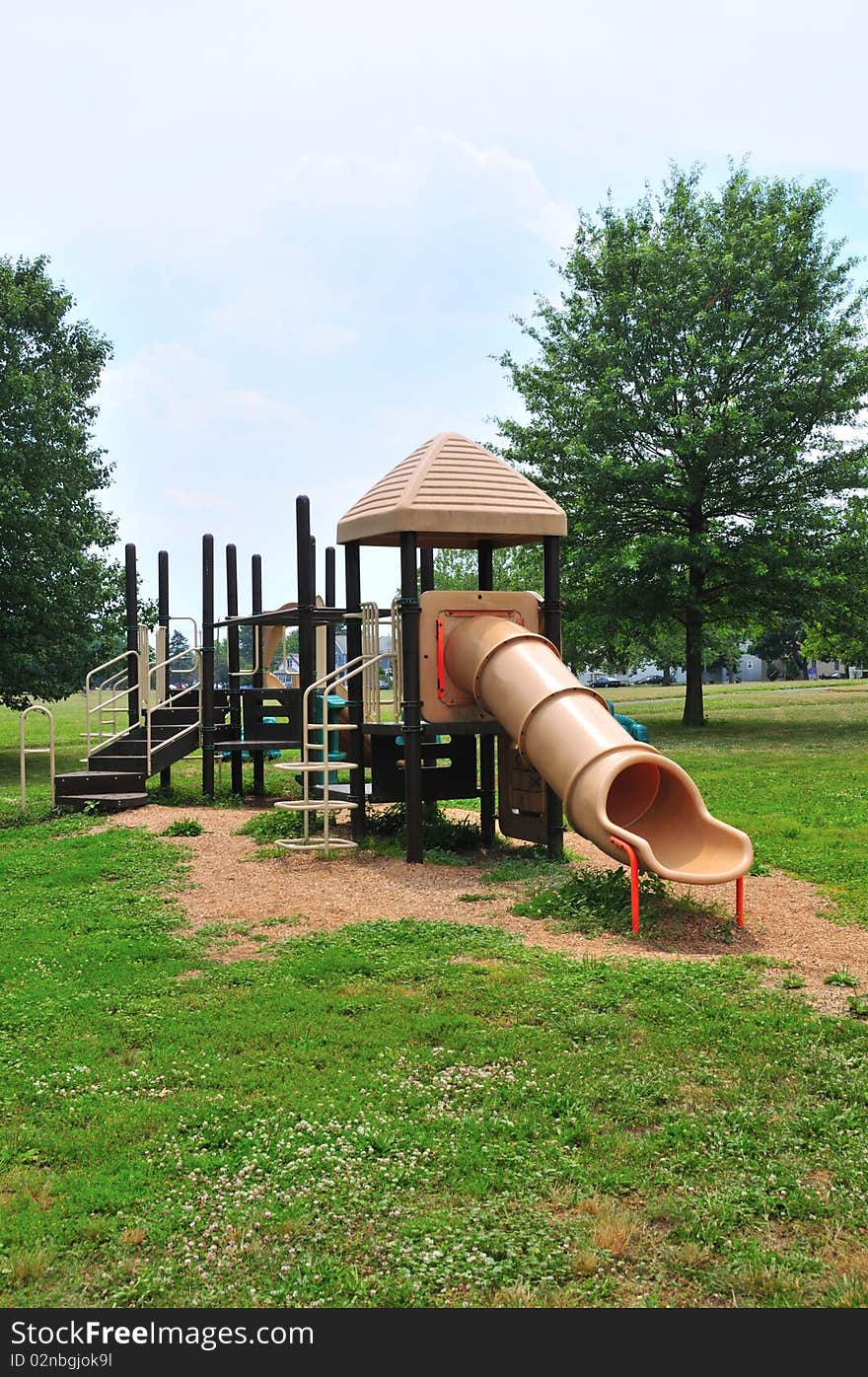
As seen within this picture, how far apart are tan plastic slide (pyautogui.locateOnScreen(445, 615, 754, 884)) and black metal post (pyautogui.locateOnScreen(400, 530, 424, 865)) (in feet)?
1.94

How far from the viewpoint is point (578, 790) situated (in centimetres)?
925

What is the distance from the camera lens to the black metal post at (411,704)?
38.0 feet

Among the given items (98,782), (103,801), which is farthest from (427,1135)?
(98,782)

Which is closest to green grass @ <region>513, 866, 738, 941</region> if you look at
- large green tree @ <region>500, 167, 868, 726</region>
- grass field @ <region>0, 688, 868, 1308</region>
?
grass field @ <region>0, 688, 868, 1308</region>

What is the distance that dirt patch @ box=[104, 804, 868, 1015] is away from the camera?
7906 mm

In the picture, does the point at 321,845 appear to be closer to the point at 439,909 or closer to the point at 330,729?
the point at 330,729

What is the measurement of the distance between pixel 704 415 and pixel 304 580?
15.0 metres

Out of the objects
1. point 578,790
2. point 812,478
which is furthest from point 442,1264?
point 812,478

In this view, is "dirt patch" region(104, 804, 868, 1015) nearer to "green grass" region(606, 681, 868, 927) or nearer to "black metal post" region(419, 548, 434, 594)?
"green grass" region(606, 681, 868, 927)

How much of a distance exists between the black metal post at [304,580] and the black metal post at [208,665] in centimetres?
277

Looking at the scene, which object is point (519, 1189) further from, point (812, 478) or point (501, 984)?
point (812, 478)

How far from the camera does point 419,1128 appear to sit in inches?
190

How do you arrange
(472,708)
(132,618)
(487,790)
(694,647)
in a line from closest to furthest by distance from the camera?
(472,708) < (487,790) < (132,618) < (694,647)

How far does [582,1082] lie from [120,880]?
6.59 metres
